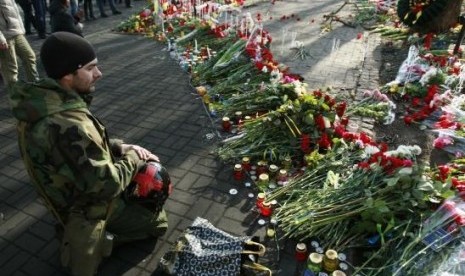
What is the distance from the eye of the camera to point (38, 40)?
10.9 meters

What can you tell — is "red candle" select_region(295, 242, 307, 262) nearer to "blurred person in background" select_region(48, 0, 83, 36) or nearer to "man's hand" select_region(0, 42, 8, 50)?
"man's hand" select_region(0, 42, 8, 50)

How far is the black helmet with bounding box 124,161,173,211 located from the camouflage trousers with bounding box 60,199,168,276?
81 mm

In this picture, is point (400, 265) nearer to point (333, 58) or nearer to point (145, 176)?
point (145, 176)

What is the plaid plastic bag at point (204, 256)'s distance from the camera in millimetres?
3270

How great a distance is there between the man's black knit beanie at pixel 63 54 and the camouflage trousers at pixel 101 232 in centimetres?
120

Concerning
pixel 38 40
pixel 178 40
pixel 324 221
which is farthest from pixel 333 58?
pixel 38 40

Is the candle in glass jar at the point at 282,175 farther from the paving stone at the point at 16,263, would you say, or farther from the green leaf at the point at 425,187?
the paving stone at the point at 16,263

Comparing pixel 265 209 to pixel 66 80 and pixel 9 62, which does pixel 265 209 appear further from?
pixel 9 62

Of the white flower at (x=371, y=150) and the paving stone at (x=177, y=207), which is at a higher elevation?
the white flower at (x=371, y=150)

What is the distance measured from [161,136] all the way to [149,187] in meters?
2.36

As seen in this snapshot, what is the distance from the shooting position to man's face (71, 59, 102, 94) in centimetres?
284

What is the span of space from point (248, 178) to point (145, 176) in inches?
65.9

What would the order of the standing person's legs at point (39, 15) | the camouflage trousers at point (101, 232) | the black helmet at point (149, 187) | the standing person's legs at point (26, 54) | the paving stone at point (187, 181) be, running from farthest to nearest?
the standing person's legs at point (39, 15) < the standing person's legs at point (26, 54) < the paving stone at point (187, 181) < the black helmet at point (149, 187) < the camouflage trousers at point (101, 232)

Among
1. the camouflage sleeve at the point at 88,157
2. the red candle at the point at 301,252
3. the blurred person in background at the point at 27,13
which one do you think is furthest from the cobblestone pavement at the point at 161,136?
the camouflage sleeve at the point at 88,157
